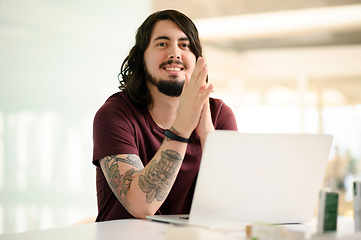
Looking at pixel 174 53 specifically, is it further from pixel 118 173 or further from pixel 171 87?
pixel 118 173

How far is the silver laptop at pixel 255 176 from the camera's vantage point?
1.32 metres

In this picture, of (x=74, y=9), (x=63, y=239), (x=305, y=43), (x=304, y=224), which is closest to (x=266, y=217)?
(x=304, y=224)

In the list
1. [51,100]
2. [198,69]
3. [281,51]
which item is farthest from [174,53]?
[281,51]

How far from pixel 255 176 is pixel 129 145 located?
2.12 feet

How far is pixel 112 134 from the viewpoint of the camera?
6.06 feet

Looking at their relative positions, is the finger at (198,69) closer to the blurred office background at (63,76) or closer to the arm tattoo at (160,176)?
the arm tattoo at (160,176)

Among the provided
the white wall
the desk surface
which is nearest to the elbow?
the desk surface

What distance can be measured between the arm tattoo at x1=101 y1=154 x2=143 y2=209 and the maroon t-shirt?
0.03 metres

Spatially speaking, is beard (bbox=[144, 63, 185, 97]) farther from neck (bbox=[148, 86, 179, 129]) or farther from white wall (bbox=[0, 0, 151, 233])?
white wall (bbox=[0, 0, 151, 233])

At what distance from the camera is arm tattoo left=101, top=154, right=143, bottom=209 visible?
171 centimetres

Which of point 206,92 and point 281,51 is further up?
point 281,51

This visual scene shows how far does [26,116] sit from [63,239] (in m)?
1.79

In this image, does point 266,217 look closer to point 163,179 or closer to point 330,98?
point 163,179

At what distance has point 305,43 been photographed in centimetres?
816
